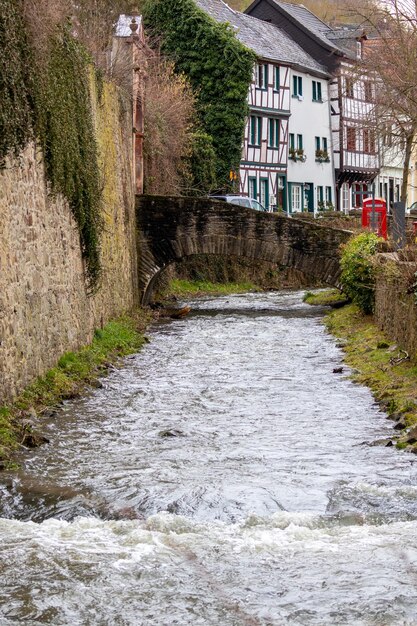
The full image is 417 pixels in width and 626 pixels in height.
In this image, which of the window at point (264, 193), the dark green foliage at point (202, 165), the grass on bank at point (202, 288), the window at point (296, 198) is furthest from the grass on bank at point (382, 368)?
the window at point (296, 198)

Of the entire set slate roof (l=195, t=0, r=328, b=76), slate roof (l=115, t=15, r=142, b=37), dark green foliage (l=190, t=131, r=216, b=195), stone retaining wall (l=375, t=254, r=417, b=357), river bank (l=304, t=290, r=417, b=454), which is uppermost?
slate roof (l=195, t=0, r=328, b=76)

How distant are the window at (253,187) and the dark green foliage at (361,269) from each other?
2658 cm

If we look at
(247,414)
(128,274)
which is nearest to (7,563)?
(247,414)

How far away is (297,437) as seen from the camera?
13953mm

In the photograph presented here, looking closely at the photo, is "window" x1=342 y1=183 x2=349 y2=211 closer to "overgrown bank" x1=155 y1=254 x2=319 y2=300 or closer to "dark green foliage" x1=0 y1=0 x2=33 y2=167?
"overgrown bank" x1=155 y1=254 x2=319 y2=300

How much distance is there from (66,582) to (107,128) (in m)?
17.4

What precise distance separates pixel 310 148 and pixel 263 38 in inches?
266

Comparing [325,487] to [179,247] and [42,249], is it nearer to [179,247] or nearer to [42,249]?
[42,249]

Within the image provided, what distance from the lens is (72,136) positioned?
62.1 feet

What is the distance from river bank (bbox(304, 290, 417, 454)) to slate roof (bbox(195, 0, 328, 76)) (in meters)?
28.6

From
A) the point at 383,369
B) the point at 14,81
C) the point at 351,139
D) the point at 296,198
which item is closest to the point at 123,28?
the point at 383,369

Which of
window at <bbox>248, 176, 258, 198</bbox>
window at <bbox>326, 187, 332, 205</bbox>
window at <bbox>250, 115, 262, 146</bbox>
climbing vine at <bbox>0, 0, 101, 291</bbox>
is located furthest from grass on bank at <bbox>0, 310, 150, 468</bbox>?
window at <bbox>326, 187, 332, 205</bbox>

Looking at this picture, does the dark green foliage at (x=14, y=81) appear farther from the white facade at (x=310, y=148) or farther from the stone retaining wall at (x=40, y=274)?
the white facade at (x=310, y=148)

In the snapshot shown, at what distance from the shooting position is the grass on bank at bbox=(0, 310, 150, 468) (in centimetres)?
1334
